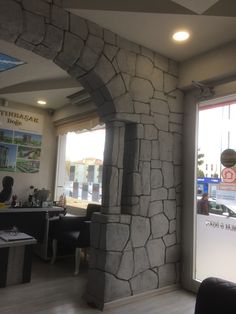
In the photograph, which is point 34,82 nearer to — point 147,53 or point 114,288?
point 147,53

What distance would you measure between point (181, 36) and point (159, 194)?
1.68m

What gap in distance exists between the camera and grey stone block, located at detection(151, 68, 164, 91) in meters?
3.22

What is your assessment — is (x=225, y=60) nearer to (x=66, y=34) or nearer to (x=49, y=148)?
(x=66, y=34)

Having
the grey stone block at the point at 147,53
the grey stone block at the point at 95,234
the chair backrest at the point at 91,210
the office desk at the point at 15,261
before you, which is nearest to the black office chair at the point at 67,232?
the chair backrest at the point at 91,210

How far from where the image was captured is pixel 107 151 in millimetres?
2902

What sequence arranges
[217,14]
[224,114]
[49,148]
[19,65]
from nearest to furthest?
[217,14], [224,114], [19,65], [49,148]

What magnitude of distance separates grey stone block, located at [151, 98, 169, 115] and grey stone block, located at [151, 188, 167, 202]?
0.90 meters

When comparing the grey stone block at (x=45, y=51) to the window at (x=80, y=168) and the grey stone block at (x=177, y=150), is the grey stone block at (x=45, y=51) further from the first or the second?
the window at (x=80, y=168)

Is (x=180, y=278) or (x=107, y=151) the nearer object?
(x=107, y=151)

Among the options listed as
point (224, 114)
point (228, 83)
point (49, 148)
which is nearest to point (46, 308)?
point (224, 114)

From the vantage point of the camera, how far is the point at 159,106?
3.25 metres

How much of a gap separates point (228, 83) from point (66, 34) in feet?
5.85

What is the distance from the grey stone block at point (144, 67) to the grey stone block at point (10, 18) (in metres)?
1.31

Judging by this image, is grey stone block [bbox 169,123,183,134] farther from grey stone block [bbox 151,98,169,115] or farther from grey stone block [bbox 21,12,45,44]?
grey stone block [bbox 21,12,45,44]
